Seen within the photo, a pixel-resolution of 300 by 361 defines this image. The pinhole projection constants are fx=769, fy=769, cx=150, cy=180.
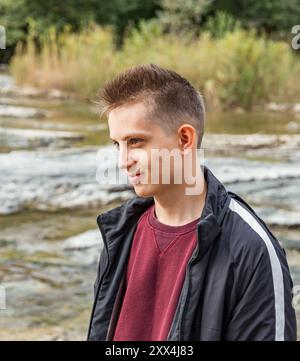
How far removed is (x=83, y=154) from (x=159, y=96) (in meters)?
6.00

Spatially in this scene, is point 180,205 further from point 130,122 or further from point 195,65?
point 195,65

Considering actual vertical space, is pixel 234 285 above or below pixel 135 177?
below

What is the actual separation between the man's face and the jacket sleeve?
29 centimetres

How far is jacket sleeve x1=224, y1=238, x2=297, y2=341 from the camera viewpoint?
5.35 ft

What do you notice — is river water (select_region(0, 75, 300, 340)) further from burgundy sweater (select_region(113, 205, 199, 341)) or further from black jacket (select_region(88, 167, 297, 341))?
black jacket (select_region(88, 167, 297, 341))

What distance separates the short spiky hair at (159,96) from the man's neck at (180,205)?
0.44ft

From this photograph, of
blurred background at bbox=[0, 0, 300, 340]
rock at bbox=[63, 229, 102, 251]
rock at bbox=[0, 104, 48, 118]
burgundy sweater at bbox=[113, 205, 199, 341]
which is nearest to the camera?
burgundy sweater at bbox=[113, 205, 199, 341]

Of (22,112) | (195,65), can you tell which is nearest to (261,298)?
(22,112)

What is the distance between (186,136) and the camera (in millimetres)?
1828

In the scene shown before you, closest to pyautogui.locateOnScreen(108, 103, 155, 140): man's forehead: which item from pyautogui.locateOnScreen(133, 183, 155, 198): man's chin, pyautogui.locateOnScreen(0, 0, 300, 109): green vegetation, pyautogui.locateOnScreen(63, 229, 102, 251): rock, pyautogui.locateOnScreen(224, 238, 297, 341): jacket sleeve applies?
pyautogui.locateOnScreen(133, 183, 155, 198): man's chin

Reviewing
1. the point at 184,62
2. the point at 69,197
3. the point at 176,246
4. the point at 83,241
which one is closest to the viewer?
the point at 176,246

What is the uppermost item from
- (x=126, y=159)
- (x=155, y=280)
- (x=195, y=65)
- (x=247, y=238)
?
(x=126, y=159)

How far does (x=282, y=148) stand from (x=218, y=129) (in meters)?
1.49
